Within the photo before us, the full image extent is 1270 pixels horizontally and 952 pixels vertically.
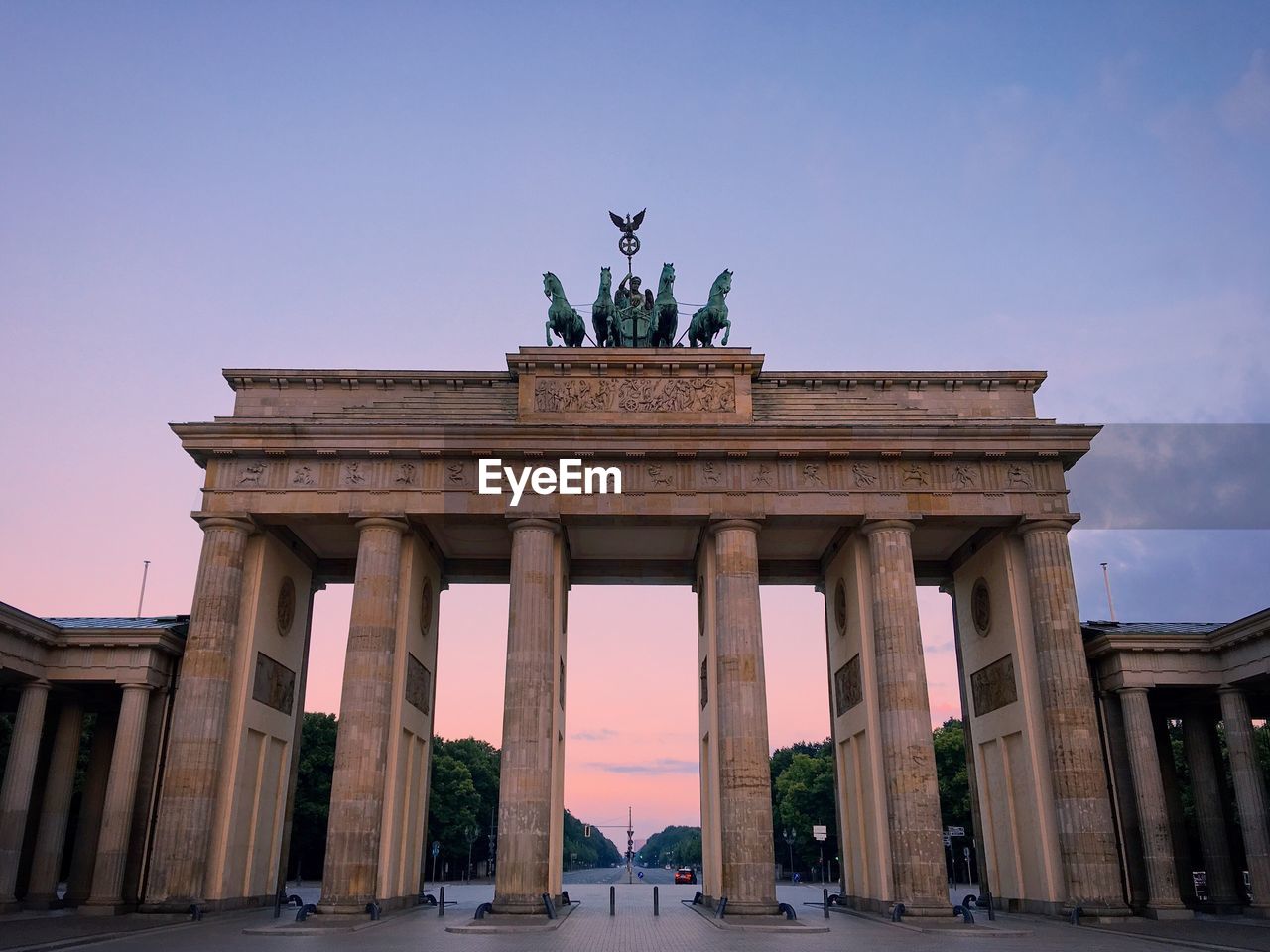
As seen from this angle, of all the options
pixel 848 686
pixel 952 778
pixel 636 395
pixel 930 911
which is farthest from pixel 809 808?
pixel 636 395

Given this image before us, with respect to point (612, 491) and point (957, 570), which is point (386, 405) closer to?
point (612, 491)

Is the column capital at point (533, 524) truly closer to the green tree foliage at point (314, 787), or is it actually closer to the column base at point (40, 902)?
the column base at point (40, 902)

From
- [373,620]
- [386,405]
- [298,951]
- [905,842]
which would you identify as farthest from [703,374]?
[298,951]

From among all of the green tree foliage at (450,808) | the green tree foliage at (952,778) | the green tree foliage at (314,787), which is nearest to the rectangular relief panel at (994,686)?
the green tree foliage at (952,778)

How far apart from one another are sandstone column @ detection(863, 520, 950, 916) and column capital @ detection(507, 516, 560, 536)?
10.1 m

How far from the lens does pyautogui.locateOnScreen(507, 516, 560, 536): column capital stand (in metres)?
30.4

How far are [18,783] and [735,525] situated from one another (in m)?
22.5

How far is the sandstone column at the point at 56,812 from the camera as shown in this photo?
29.7 metres

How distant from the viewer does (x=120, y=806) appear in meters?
28.4

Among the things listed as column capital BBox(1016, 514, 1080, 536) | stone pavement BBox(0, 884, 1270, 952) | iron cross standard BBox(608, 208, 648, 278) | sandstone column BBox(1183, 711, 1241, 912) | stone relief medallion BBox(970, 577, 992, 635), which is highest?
iron cross standard BBox(608, 208, 648, 278)

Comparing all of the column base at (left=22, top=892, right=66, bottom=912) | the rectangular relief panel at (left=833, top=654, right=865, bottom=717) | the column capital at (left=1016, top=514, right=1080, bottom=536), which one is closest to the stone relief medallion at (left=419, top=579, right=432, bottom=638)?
the column base at (left=22, top=892, right=66, bottom=912)

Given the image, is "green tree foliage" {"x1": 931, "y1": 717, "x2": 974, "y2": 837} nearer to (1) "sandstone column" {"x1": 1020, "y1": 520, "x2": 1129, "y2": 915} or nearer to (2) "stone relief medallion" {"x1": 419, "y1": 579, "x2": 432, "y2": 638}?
(1) "sandstone column" {"x1": 1020, "y1": 520, "x2": 1129, "y2": 915}

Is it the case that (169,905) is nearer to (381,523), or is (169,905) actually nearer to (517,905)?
(517,905)

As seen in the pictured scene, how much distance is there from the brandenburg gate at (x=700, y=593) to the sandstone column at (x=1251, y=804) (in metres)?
3.56
